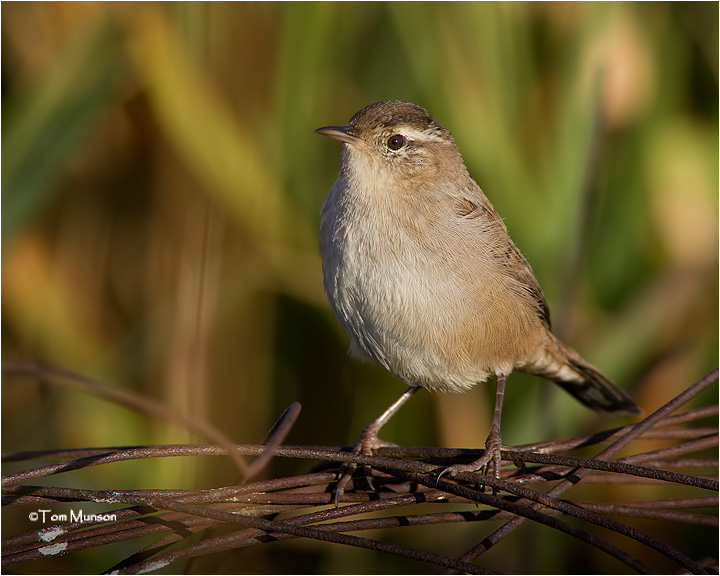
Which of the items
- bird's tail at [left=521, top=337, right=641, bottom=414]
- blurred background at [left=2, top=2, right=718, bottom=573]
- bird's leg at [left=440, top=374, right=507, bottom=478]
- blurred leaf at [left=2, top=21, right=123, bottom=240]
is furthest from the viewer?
blurred background at [left=2, top=2, right=718, bottom=573]

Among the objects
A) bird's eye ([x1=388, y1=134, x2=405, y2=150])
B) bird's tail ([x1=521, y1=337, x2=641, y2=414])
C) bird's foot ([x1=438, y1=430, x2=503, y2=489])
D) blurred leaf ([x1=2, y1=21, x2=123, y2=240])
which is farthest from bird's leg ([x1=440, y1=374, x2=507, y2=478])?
blurred leaf ([x1=2, y1=21, x2=123, y2=240])

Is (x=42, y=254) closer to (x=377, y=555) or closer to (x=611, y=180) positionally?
(x=377, y=555)

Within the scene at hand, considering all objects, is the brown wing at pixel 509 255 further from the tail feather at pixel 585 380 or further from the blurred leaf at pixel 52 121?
the blurred leaf at pixel 52 121

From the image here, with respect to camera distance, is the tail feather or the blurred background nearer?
the tail feather

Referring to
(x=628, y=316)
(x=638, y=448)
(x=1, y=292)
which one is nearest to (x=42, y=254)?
(x=1, y=292)

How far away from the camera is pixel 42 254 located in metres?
4.10

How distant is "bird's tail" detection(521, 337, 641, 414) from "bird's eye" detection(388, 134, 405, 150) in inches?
41.6

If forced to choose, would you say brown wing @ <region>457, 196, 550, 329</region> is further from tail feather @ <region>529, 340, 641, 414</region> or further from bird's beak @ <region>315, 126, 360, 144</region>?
bird's beak @ <region>315, 126, 360, 144</region>

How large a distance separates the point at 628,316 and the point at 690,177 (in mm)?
978

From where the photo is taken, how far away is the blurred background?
3.78 meters

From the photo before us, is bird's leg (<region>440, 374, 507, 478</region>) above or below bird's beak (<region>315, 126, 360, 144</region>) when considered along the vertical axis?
below

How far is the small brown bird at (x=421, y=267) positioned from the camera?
2623mm

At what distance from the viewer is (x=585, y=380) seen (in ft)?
11.1

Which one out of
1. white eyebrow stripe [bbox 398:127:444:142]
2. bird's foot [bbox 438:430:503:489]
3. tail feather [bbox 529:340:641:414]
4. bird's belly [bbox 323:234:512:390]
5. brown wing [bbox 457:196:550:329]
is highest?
white eyebrow stripe [bbox 398:127:444:142]
